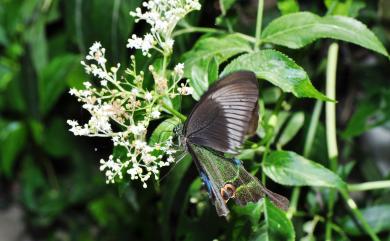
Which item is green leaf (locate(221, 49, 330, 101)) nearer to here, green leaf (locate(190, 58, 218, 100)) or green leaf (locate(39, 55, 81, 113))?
green leaf (locate(190, 58, 218, 100))

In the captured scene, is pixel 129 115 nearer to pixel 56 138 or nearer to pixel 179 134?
pixel 179 134

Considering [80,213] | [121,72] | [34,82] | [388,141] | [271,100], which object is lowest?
[388,141]

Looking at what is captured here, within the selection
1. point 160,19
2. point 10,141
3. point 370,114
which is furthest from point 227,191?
point 10,141

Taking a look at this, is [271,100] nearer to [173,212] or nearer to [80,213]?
[173,212]

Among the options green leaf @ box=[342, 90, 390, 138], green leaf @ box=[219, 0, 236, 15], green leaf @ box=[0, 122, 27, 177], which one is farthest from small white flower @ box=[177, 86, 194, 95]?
green leaf @ box=[0, 122, 27, 177]

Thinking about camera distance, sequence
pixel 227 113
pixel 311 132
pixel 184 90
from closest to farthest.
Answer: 1. pixel 227 113
2. pixel 184 90
3. pixel 311 132

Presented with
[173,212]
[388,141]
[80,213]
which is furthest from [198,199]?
[80,213]
